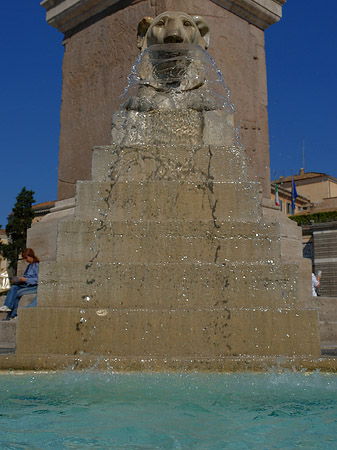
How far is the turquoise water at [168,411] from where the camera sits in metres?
2.00

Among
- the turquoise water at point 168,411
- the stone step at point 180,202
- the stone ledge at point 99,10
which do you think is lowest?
the turquoise water at point 168,411

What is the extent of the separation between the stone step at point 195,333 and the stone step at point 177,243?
0.60 meters

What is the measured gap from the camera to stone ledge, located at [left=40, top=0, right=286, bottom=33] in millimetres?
8516

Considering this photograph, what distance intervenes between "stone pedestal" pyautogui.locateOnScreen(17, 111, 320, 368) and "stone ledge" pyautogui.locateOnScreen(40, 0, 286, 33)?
4279 mm

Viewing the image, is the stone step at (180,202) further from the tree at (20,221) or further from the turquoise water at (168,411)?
the tree at (20,221)

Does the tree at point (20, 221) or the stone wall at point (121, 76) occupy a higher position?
the tree at point (20, 221)

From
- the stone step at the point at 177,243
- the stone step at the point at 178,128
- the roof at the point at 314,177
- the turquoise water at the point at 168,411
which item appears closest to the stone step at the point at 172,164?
the stone step at the point at 178,128

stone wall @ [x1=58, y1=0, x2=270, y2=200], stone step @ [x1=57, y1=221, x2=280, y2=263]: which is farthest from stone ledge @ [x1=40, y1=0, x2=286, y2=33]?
stone step @ [x1=57, y1=221, x2=280, y2=263]

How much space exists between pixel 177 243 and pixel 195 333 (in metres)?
0.80

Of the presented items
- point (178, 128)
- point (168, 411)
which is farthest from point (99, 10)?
point (168, 411)

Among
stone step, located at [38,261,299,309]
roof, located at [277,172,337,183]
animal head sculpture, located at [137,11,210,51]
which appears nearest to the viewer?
stone step, located at [38,261,299,309]

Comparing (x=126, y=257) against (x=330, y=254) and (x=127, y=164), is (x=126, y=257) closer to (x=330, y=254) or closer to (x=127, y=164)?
(x=127, y=164)

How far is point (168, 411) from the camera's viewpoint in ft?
8.03

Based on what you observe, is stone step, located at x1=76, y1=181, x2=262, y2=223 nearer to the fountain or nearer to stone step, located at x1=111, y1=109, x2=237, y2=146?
the fountain
